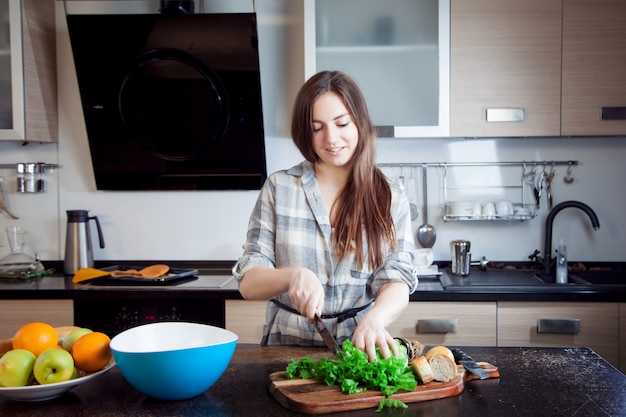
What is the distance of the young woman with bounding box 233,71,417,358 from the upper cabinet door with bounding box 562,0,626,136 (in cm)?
125

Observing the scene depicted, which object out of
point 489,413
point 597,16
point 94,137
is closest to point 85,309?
point 94,137

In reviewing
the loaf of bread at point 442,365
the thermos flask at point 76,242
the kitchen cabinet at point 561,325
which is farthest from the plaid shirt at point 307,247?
the thermos flask at point 76,242

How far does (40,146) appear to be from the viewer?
118 inches

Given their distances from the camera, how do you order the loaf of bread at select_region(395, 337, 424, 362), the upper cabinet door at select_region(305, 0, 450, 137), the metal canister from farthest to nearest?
the metal canister
the upper cabinet door at select_region(305, 0, 450, 137)
the loaf of bread at select_region(395, 337, 424, 362)

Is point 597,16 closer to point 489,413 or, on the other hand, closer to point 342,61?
point 342,61

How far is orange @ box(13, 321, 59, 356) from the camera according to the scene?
1.20 metres

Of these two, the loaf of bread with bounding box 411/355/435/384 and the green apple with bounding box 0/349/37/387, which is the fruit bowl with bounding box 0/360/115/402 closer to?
the green apple with bounding box 0/349/37/387

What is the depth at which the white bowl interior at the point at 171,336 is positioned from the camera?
1321 mm

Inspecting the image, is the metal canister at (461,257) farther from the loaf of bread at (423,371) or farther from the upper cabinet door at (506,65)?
the loaf of bread at (423,371)

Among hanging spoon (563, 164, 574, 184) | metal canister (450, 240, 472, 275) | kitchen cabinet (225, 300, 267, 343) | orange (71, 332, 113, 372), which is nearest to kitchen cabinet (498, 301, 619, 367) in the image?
metal canister (450, 240, 472, 275)

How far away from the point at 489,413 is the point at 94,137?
2225 mm

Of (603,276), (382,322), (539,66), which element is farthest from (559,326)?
(382,322)

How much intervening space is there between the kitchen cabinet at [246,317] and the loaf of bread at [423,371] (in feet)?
4.17

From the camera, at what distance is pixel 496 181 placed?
287 cm
